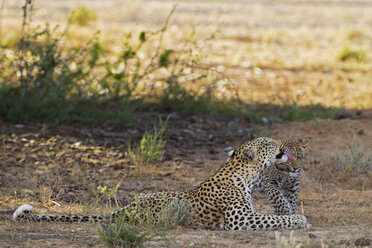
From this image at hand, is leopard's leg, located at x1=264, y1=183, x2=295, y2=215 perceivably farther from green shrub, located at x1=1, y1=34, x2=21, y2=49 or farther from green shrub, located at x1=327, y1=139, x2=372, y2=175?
green shrub, located at x1=1, y1=34, x2=21, y2=49

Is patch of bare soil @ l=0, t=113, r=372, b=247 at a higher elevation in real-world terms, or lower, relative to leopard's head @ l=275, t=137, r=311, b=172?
lower

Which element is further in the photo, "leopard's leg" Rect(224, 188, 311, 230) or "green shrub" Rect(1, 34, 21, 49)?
"green shrub" Rect(1, 34, 21, 49)

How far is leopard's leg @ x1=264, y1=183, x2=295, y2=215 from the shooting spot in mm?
6394

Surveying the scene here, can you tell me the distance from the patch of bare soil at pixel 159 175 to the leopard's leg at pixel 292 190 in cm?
9

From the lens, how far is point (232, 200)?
6.04m

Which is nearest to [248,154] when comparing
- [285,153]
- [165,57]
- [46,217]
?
[285,153]

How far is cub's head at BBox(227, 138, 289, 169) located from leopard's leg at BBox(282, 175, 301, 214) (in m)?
0.54

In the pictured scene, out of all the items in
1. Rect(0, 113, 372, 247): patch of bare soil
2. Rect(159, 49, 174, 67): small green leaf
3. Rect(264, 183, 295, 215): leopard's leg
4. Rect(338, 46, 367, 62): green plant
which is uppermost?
Rect(159, 49, 174, 67): small green leaf

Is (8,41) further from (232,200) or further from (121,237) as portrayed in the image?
(121,237)

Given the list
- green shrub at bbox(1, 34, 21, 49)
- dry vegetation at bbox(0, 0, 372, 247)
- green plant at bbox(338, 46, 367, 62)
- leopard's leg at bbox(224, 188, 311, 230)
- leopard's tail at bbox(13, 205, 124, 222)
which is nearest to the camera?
dry vegetation at bbox(0, 0, 372, 247)

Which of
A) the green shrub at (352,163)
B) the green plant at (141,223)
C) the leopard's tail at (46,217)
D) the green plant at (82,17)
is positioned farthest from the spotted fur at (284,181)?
the green plant at (82,17)

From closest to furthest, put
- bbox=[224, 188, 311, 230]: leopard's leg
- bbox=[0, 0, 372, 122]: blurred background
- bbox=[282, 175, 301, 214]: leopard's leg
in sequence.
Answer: bbox=[224, 188, 311, 230]: leopard's leg → bbox=[282, 175, 301, 214]: leopard's leg → bbox=[0, 0, 372, 122]: blurred background

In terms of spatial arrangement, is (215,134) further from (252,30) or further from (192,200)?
(252,30)

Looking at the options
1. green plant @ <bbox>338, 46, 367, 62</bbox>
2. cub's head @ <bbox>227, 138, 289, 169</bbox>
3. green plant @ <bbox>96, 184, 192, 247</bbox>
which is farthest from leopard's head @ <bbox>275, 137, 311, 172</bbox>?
green plant @ <bbox>338, 46, 367, 62</bbox>
